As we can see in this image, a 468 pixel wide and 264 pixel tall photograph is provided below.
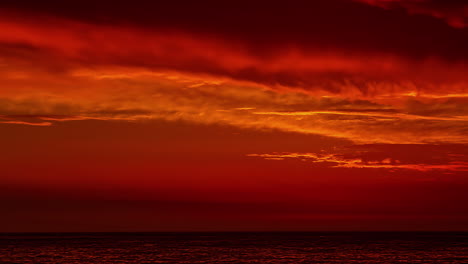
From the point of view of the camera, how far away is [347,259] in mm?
91625

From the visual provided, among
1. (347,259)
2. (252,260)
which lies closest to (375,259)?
(347,259)

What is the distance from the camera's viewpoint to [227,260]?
89.9m

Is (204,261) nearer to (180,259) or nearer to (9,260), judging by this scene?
(180,259)

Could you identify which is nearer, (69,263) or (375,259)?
(69,263)

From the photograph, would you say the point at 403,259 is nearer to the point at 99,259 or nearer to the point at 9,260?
the point at 99,259

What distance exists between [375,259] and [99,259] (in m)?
43.4

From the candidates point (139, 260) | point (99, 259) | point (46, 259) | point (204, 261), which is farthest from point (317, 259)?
point (46, 259)

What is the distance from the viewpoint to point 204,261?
87688 mm

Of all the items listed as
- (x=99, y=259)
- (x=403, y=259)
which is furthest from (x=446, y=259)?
(x=99, y=259)

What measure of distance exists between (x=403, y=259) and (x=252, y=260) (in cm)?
2422

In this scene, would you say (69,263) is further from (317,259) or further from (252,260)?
(317,259)

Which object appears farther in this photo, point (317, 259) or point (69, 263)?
point (317, 259)

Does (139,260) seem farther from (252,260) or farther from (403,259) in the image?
(403,259)

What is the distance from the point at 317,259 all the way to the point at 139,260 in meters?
28.0
